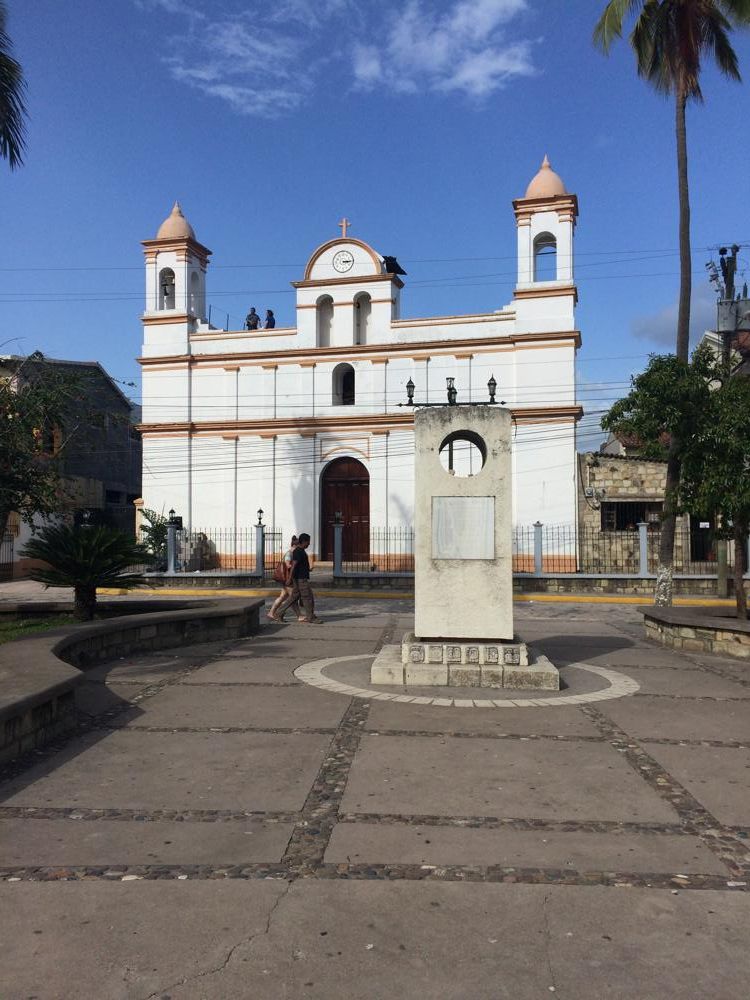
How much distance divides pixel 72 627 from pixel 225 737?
377 centimetres

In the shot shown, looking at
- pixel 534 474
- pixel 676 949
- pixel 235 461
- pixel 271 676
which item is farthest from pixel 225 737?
pixel 235 461

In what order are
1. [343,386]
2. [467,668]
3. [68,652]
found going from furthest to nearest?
1. [343,386]
2. [68,652]
3. [467,668]

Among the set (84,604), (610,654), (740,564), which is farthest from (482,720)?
(84,604)

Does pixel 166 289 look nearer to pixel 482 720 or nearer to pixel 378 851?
pixel 482 720

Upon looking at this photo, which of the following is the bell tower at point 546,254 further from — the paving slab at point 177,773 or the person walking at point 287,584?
the paving slab at point 177,773

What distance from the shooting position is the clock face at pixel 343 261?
27297 millimetres

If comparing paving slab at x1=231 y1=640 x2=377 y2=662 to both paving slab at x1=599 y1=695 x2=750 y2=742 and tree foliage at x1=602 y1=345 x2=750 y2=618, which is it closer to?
paving slab at x1=599 y1=695 x2=750 y2=742

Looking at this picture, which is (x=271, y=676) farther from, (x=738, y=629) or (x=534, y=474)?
(x=534, y=474)

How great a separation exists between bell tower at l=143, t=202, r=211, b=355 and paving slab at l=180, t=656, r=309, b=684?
20.8 m

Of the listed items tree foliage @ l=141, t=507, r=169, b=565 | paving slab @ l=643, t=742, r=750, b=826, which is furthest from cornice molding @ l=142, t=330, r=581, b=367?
paving slab @ l=643, t=742, r=750, b=826

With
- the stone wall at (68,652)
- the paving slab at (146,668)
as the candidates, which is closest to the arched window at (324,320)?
the stone wall at (68,652)

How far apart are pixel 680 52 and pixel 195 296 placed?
716 inches

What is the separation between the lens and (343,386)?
92.7 feet

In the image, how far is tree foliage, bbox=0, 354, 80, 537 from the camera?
8805 millimetres
